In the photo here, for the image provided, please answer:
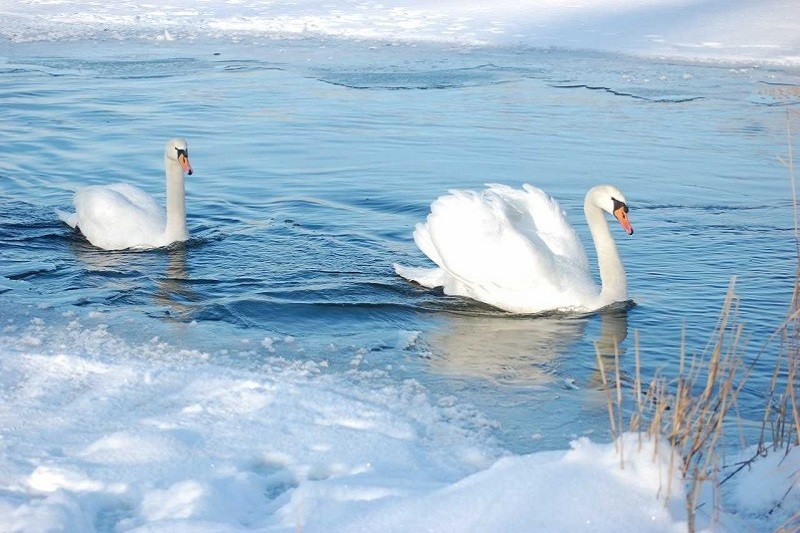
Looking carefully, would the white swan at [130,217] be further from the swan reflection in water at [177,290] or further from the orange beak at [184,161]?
the swan reflection in water at [177,290]

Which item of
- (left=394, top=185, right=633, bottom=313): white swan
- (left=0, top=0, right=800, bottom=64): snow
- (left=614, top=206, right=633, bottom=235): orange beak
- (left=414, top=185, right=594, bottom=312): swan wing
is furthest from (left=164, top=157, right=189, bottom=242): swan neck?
(left=0, top=0, right=800, bottom=64): snow

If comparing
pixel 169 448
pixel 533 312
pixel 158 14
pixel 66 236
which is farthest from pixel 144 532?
pixel 158 14

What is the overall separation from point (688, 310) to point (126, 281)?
132 inches

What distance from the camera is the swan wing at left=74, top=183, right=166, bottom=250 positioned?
7.78 meters

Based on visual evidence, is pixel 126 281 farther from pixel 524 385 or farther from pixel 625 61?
pixel 625 61

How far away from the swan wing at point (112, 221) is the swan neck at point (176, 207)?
0.14 m

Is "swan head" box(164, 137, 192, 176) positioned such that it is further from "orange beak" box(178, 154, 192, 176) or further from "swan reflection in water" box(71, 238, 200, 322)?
"swan reflection in water" box(71, 238, 200, 322)

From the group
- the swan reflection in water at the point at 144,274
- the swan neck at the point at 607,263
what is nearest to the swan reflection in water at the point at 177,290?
the swan reflection in water at the point at 144,274

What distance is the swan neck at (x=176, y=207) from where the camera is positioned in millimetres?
7805

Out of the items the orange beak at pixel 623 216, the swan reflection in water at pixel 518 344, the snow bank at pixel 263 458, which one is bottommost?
the swan reflection in water at pixel 518 344

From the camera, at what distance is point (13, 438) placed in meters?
4.09

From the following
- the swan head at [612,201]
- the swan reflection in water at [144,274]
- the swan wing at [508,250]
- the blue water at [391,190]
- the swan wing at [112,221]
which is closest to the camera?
the blue water at [391,190]

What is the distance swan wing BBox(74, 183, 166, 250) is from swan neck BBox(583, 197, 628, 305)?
117 inches

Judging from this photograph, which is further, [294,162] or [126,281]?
[294,162]
